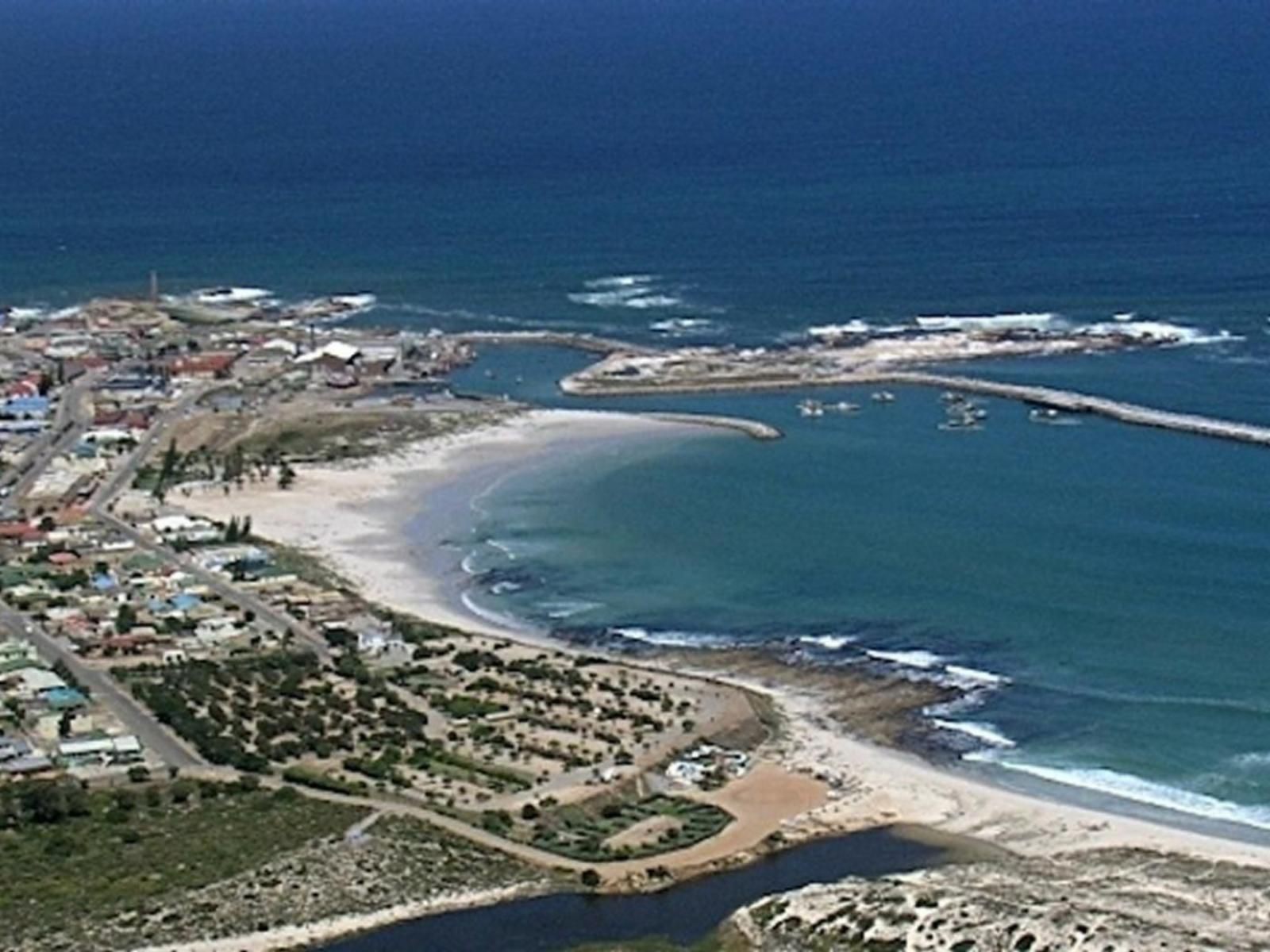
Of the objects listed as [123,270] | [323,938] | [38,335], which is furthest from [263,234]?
[323,938]

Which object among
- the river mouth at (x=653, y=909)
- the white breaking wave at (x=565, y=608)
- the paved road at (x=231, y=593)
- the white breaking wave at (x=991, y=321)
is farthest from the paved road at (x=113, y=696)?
the white breaking wave at (x=991, y=321)

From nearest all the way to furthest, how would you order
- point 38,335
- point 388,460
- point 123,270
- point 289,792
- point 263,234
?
point 289,792 → point 388,460 → point 38,335 → point 123,270 → point 263,234

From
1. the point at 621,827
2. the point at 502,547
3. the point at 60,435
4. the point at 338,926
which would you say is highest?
the point at 60,435

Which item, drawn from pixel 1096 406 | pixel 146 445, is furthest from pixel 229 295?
pixel 1096 406

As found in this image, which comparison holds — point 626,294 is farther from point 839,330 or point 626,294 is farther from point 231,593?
point 231,593

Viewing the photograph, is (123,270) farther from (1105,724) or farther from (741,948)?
(741,948)
